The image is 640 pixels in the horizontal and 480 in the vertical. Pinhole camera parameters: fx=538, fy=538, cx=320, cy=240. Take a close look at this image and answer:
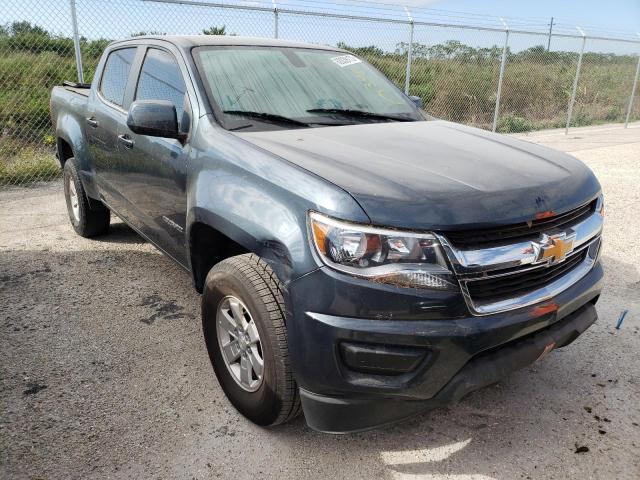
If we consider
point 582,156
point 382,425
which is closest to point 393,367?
point 382,425

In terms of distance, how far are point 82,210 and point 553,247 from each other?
403cm

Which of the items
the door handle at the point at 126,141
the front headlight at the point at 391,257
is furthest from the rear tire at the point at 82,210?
the front headlight at the point at 391,257

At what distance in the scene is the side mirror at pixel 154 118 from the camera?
2.73 meters

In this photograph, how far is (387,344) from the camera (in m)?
1.89

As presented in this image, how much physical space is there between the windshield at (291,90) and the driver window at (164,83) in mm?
163

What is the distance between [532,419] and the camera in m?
2.55

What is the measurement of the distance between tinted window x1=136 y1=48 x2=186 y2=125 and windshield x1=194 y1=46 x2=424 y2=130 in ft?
0.59

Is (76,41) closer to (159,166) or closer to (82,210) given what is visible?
(82,210)

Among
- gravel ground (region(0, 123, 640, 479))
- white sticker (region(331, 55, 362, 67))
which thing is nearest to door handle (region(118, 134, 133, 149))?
gravel ground (region(0, 123, 640, 479))

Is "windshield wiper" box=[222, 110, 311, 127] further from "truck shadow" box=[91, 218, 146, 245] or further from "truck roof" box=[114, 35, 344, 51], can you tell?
"truck shadow" box=[91, 218, 146, 245]

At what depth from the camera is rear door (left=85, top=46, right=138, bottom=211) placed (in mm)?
3750

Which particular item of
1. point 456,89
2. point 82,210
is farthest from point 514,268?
point 456,89

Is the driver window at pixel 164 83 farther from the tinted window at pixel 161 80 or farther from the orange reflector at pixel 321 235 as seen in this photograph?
the orange reflector at pixel 321 235

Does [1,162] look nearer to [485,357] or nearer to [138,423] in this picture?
[138,423]
